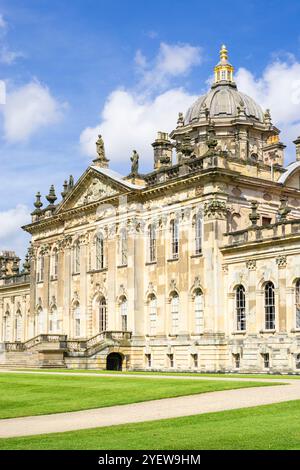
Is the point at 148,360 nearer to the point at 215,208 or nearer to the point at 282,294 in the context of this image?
the point at 215,208

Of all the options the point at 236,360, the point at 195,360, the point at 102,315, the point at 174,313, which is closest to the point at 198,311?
the point at 174,313

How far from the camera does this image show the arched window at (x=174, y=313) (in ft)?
164

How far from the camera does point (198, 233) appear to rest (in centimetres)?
4853

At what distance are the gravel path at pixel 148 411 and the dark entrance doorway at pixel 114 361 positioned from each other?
26580mm

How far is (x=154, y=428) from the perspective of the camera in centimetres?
1745

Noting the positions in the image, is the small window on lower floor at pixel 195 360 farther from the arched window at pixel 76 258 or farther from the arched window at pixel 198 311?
the arched window at pixel 76 258

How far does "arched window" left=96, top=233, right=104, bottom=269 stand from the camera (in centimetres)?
5691

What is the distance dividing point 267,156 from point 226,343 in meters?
20.1

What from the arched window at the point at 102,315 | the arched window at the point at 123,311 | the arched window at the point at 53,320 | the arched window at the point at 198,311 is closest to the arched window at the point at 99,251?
the arched window at the point at 102,315

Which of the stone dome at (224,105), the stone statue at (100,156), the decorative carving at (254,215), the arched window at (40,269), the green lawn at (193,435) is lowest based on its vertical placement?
the green lawn at (193,435)

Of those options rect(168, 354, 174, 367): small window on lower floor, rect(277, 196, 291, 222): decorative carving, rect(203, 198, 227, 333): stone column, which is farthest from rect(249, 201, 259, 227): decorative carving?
rect(168, 354, 174, 367): small window on lower floor

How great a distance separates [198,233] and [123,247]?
25.3ft

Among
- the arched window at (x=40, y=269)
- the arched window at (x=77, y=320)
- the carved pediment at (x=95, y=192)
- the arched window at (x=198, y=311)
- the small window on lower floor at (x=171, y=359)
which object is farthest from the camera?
the arched window at (x=40, y=269)
